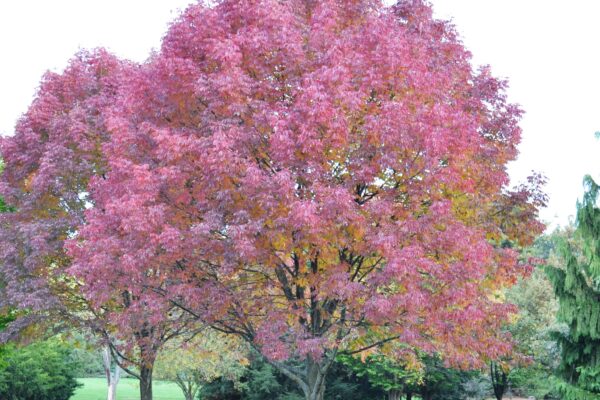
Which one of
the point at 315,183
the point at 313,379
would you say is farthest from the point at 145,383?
the point at 315,183

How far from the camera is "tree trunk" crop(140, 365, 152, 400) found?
16766 mm

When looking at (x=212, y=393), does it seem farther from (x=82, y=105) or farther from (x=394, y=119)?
(x=394, y=119)

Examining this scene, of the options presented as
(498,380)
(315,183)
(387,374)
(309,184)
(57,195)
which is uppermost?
(57,195)

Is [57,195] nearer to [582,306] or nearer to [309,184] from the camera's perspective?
[309,184]

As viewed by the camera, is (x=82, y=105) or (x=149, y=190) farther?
(x=82, y=105)

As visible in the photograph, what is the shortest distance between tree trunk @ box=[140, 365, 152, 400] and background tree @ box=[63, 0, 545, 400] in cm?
633

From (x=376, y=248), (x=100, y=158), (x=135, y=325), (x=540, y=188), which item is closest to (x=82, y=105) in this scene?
→ (x=100, y=158)

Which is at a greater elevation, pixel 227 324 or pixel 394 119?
pixel 394 119

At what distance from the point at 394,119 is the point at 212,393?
25237 millimetres

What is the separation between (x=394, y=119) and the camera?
9.37 meters

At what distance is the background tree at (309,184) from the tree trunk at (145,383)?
633cm

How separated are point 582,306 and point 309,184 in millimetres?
6884

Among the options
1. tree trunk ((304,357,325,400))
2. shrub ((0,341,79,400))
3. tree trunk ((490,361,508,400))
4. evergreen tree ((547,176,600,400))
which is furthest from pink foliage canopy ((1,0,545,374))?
shrub ((0,341,79,400))

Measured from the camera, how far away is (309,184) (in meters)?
9.91
